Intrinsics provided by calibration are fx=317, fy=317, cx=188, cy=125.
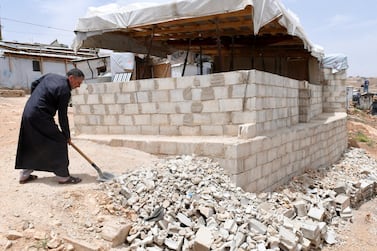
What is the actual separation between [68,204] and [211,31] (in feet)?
17.7

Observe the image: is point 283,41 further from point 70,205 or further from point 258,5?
point 70,205

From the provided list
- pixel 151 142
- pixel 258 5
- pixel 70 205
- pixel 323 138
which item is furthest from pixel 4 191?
pixel 323 138

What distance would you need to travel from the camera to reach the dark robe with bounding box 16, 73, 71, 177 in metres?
4.00

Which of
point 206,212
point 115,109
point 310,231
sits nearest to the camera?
point 206,212

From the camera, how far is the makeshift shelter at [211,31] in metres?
5.34

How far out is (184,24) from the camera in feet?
22.0

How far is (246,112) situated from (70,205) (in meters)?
2.95

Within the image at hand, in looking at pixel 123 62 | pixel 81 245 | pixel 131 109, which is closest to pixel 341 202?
pixel 131 109

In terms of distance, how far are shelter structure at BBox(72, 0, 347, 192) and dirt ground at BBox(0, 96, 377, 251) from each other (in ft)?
2.29

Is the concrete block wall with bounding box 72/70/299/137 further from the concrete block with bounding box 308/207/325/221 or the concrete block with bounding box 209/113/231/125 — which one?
the concrete block with bounding box 308/207/325/221

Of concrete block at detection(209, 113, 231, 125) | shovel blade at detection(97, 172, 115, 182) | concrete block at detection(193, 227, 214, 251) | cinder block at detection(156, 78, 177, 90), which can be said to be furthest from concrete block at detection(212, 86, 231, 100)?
concrete block at detection(193, 227, 214, 251)

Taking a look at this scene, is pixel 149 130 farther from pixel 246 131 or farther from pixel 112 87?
pixel 246 131

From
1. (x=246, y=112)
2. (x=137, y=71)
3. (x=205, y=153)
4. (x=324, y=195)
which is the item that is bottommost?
(x=324, y=195)

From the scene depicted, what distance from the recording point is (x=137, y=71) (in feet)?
44.5
